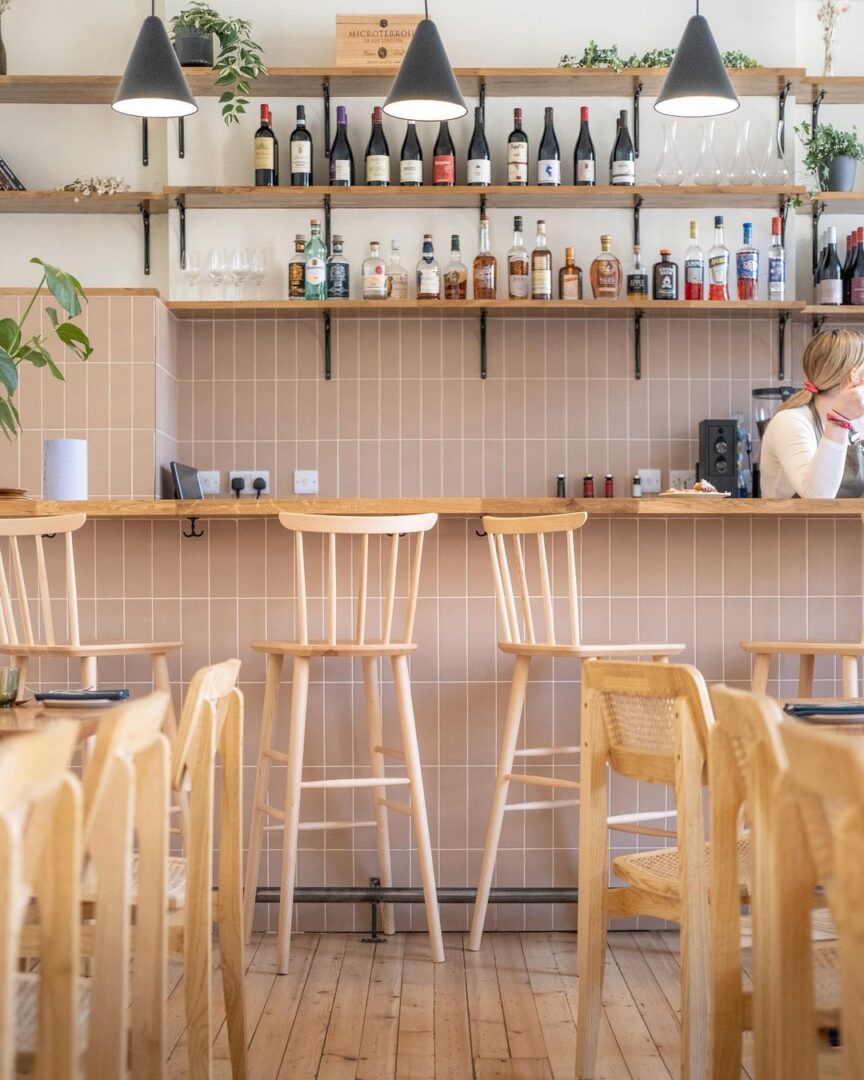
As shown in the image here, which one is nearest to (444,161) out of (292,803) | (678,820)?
(292,803)

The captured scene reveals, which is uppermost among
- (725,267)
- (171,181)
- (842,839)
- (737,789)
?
(171,181)

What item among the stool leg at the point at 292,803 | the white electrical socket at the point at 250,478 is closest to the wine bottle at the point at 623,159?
the white electrical socket at the point at 250,478

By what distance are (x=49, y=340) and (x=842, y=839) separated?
362cm

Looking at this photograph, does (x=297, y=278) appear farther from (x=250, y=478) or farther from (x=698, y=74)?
(x=698, y=74)

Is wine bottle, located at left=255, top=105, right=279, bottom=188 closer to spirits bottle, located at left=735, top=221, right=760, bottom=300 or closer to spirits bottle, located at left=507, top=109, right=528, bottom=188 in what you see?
spirits bottle, located at left=507, top=109, right=528, bottom=188

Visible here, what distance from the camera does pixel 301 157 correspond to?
466 centimetres

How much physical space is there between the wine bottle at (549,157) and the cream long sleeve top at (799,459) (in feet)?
4.64

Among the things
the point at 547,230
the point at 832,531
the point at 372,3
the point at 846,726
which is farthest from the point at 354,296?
the point at 846,726

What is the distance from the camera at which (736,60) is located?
4.70 metres

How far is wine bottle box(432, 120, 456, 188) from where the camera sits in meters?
4.66

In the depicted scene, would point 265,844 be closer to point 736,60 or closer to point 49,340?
point 49,340

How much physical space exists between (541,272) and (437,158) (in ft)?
1.87

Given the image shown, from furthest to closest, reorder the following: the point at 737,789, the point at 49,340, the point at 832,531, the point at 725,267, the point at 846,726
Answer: the point at 725,267 → the point at 49,340 → the point at 832,531 → the point at 846,726 → the point at 737,789

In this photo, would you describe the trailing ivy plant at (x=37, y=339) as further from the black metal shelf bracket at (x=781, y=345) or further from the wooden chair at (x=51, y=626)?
the black metal shelf bracket at (x=781, y=345)
